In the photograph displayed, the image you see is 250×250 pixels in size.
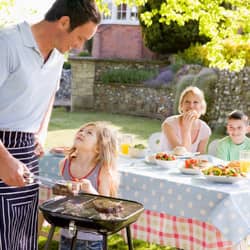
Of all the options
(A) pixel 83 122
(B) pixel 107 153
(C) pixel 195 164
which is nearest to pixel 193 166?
(C) pixel 195 164

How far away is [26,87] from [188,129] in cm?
249

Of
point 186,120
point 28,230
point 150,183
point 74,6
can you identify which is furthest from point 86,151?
point 186,120

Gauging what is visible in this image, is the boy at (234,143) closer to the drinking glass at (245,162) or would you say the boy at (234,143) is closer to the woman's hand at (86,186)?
the drinking glass at (245,162)

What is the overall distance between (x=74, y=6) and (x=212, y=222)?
1404mm

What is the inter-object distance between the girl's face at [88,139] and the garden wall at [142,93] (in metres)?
8.98

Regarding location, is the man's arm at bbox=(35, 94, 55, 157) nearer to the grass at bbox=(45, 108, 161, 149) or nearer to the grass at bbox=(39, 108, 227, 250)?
the grass at bbox=(39, 108, 227, 250)

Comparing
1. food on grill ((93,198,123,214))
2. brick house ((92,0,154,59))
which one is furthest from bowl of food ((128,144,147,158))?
brick house ((92,0,154,59))

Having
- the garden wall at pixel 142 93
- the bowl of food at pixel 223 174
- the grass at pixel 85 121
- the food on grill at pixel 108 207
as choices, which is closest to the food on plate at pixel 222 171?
the bowl of food at pixel 223 174

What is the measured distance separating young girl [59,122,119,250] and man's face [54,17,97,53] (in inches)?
38.2

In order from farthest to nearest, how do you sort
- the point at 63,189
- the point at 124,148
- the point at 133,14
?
the point at 133,14, the point at 124,148, the point at 63,189

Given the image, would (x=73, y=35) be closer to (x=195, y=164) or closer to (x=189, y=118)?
(x=195, y=164)

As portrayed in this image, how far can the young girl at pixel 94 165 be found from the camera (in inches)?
134

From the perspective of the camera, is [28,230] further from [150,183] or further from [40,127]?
[150,183]

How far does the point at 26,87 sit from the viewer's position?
8.25ft
